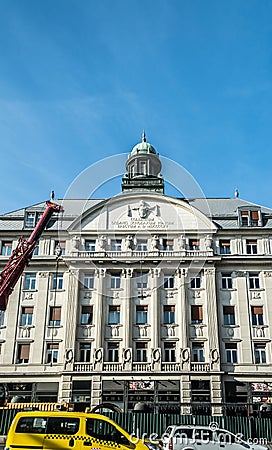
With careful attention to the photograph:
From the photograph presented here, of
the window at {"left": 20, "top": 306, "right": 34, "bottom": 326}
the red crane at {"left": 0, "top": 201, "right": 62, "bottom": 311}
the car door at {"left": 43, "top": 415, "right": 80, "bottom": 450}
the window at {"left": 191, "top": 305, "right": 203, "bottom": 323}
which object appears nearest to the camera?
the car door at {"left": 43, "top": 415, "right": 80, "bottom": 450}

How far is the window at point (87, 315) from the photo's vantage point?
142 feet

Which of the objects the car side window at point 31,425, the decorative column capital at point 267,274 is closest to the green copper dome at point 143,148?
the decorative column capital at point 267,274

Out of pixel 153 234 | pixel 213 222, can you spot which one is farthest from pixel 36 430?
pixel 213 222

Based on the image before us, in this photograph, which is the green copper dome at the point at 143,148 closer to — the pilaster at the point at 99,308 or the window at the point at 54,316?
the pilaster at the point at 99,308

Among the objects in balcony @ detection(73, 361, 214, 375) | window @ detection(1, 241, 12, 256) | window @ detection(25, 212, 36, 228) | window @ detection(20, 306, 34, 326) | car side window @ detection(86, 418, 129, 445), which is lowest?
car side window @ detection(86, 418, 129, 445)

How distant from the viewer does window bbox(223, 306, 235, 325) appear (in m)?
43.2

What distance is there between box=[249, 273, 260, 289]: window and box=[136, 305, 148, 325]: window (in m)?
10.6

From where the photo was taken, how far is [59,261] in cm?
4550

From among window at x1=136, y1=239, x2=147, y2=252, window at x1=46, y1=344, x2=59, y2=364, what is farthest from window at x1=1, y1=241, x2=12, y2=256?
window at x1=136, y1=239, x2=147, y2=252

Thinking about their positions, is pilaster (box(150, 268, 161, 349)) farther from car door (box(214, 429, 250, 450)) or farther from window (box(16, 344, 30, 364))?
car door (box(214, 429, 250, 450))

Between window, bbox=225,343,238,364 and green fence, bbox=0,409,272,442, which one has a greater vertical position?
window, bbox=225,343,238,364

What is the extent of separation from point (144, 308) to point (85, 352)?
6887 millimetres

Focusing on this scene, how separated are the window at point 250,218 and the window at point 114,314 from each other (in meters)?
15.9

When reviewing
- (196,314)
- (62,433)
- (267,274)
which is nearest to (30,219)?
(196,314)
